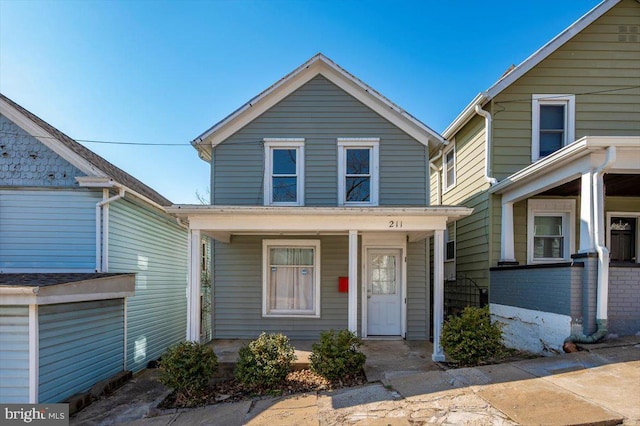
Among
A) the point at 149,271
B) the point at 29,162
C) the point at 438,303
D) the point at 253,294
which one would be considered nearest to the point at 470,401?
the point at 438,303

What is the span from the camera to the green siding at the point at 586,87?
809 cm

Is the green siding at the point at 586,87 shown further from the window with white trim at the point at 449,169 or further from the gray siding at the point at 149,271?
the gray siding at the point at 149,271

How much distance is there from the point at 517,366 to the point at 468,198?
4904 mm

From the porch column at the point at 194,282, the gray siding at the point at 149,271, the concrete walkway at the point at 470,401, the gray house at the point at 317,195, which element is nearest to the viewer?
the concrete walkway at the point at 470,401

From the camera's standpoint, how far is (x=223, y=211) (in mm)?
6473

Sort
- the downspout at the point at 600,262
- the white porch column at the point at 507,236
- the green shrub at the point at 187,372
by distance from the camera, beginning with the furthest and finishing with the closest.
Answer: the white porch column at the point at 507,236
the green shrub at the point at 187,372
the downspout at the point at 600,262

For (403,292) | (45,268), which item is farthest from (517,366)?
(45,268)

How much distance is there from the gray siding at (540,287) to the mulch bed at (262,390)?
3.54m

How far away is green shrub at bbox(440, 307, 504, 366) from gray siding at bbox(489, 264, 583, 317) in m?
1.11

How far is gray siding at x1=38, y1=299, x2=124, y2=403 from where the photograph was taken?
559 centimetres

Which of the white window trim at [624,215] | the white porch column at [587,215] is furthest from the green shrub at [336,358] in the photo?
the white window trim at [624,215]
